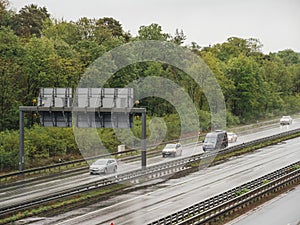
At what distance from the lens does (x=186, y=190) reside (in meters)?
40.9

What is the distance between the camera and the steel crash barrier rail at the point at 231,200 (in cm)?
2821

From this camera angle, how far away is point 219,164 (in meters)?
55.3

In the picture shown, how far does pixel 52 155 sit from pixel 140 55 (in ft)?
86.6

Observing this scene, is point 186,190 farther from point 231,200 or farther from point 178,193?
point 231,200

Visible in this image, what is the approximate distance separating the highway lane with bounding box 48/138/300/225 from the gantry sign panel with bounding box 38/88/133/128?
266 inches

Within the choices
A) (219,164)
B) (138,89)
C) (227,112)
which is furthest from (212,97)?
(219,164)

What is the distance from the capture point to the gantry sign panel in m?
44.9

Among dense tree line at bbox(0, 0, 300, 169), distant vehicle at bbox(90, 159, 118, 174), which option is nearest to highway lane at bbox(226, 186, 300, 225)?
distant vehicle at bbox(90, 159, 118, 174)

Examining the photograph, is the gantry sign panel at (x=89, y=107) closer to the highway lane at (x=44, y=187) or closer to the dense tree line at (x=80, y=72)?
the highway lane at (x=44, y=187)

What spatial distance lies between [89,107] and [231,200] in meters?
15.9

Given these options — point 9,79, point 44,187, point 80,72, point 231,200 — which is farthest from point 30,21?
point 231,200

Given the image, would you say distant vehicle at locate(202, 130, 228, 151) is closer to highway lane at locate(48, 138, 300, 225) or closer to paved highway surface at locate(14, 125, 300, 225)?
highway lane at locate(48, 138, 300, 225)

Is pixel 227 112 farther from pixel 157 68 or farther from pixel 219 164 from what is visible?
pixel 219 164

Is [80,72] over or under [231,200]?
over
